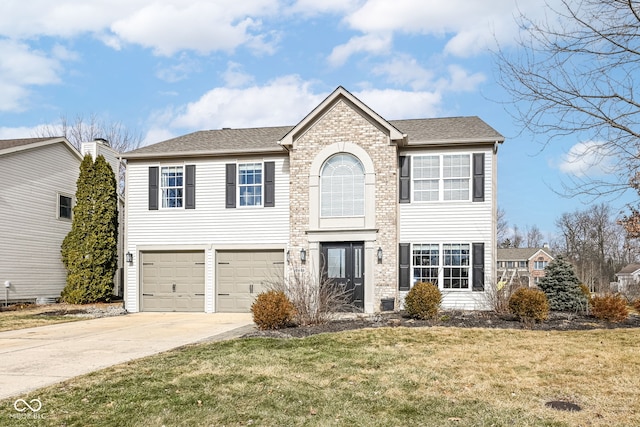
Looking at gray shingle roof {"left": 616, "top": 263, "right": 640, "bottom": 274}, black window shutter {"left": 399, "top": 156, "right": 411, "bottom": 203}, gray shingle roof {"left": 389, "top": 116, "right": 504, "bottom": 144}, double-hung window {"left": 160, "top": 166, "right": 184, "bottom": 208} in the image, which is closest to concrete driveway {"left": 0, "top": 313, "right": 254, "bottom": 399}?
double-hung window {"left": 160, "top": 166, "right": 184, "bottom": 208}

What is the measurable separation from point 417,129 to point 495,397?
13.3 metres

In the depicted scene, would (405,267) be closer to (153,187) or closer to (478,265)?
(478,265)

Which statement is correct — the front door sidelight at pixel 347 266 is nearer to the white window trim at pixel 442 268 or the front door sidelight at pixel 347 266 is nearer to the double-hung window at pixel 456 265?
the white window trim at pixel 442 268

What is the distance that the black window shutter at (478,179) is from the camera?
17609 millimetres

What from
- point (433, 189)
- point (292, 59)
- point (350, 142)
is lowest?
point (433, 189)

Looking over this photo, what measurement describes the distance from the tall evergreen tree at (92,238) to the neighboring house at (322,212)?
331 cm

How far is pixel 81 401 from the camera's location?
22.9 feet

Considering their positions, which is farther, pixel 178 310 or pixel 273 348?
pixel 178 310

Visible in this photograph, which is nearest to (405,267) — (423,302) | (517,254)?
(423,302)

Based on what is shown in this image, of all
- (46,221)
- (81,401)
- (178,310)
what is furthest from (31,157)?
(81,401)

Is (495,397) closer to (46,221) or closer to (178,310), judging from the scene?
(178,310)

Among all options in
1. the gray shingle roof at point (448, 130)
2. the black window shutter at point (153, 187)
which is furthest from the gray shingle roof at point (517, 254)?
the black window shutter at point (153, 187)

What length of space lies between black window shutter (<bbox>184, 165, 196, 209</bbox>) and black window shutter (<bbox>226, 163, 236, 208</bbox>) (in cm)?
123

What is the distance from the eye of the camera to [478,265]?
57.1 feet
